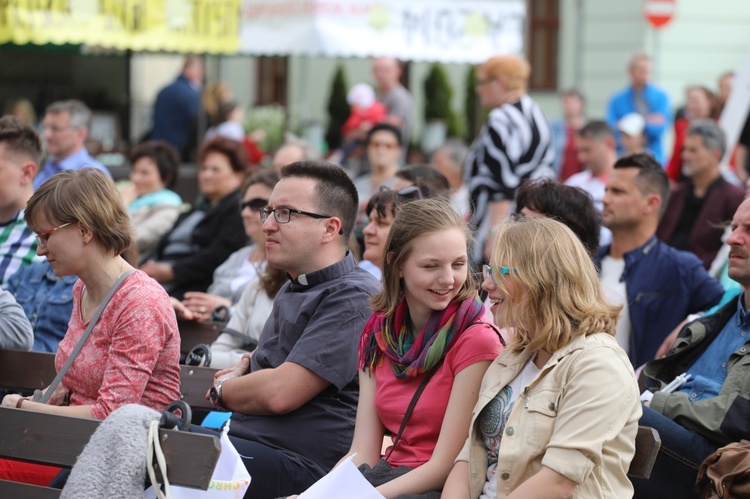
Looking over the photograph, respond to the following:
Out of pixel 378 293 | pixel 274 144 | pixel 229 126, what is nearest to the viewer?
pixel 378 293

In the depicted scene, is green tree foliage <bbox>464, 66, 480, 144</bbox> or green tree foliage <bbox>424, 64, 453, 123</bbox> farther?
green tree foliage <bbox>424, 64, 453, 123</bbox>

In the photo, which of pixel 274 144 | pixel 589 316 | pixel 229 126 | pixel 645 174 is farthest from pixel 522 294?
pixel 274 144

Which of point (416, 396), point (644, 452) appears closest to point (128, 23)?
point (416, 396)

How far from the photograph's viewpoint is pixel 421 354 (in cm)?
378

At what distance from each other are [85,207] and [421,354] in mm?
1463

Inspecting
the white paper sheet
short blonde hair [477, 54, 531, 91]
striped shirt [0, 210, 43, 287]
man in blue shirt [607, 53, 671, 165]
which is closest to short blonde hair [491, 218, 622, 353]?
the white paper sheet

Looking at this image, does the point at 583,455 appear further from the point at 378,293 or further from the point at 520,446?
the point at 378,293

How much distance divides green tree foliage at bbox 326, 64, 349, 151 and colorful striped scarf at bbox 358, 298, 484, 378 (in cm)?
1817

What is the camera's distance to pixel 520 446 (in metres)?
3.38

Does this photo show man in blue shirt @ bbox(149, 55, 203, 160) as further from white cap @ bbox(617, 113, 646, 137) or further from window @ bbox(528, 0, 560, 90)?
window @ bbox(528, 0, 560, 90)

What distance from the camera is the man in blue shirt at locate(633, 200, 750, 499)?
3.94 meters

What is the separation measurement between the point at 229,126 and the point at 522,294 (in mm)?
11844

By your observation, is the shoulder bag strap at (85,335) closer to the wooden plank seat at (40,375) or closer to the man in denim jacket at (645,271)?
the wooden plank seat at (40,375)

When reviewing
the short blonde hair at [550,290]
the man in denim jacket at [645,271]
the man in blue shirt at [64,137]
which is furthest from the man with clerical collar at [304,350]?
the man in blue shirt at [64,137]
